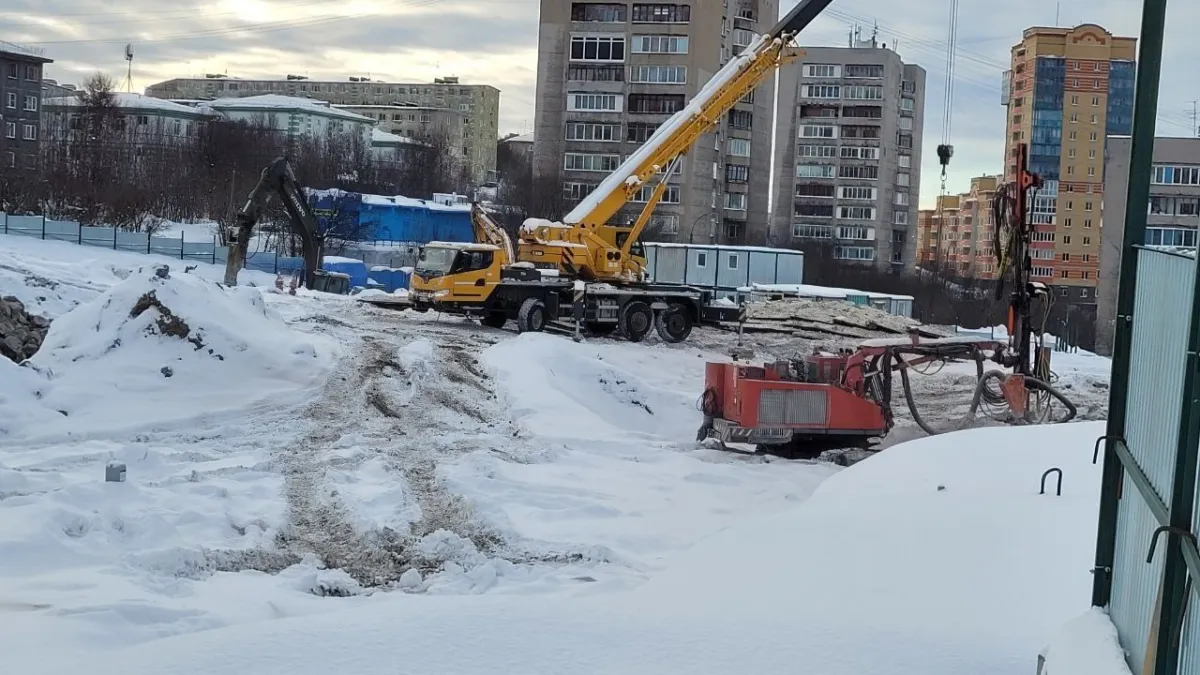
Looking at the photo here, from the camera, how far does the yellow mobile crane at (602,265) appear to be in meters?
28.1

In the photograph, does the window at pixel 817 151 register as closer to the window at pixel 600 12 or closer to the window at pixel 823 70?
the window at pixel 823 70

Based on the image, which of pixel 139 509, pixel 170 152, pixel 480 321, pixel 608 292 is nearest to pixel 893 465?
pixel 139 509

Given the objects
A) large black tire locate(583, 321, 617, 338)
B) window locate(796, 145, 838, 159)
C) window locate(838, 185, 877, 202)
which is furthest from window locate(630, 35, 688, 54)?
large black tire locate(583, 321, 617, 338)

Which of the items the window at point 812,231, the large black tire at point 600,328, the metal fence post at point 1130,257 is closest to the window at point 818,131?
the window at point 812,231

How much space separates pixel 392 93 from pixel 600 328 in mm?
137218

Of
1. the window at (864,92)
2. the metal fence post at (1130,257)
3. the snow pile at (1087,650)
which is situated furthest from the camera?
the window at (864,92)

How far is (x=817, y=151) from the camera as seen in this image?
92500 millimetres

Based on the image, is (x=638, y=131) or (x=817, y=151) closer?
(x=638, y=131)

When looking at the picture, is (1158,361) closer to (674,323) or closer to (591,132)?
(674,323)

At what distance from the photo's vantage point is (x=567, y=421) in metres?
16.7

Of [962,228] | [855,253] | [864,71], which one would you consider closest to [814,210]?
[855,253]

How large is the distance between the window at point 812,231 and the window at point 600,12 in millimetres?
30336

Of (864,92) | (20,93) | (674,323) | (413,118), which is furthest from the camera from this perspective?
(413,118)

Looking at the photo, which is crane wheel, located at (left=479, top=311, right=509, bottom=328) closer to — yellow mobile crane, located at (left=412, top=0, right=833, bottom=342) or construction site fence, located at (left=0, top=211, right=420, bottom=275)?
yellow mobile crane, located at (left=412, top=0, right=833, bottom=342)
